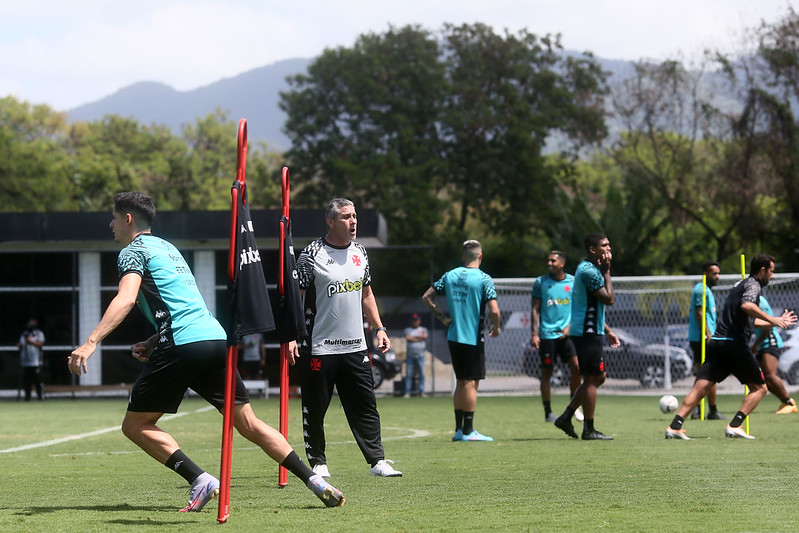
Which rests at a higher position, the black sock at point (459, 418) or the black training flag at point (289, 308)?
the black training flag at point (289, 308)

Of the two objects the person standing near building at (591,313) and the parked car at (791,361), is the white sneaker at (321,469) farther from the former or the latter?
the parked car at (791,361)

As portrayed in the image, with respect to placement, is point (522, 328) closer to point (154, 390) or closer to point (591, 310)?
point (591, 310)

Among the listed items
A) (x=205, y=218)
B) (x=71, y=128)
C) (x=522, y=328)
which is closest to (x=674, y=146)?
(x=522, y=328)

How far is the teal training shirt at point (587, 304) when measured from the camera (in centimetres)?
1072

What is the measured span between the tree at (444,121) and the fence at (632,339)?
18.2 m

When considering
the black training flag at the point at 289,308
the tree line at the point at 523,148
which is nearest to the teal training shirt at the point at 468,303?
the black training flag at the point at 289,308

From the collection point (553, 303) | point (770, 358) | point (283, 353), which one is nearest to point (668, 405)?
point (770, 358)

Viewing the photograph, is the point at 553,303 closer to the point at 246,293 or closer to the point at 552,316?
the point at 552,316

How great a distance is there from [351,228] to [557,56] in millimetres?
38424

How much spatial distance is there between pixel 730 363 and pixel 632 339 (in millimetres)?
12287

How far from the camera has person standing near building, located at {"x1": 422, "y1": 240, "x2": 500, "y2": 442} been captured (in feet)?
37.2

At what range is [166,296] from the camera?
6.01 meters

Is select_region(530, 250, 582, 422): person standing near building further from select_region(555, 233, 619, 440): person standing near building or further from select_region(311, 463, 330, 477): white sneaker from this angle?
select_region(311, 463, 330, 477): white sneaker

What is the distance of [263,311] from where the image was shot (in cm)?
563
